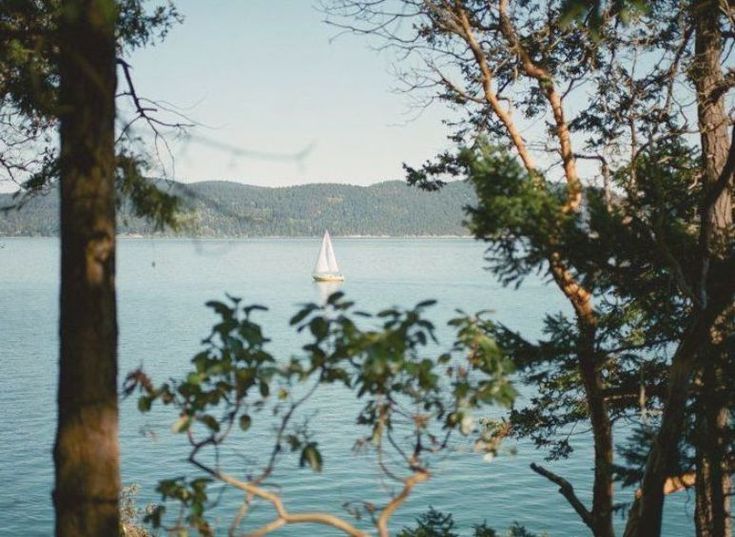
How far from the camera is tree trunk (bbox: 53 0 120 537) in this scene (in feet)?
9.71

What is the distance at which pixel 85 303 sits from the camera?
9.71ft

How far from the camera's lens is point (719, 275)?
5125 mm

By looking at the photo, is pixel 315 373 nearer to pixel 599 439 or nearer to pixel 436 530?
pixel 436 530

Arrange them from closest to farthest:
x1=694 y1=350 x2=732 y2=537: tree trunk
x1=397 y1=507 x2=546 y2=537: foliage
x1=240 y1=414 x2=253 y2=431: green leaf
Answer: x1=240 y1=414 x2=253 y2=431: green leaf, x1=694 y1=350 x2=732 y2=537: tree trunk, x1=397 y1=507 x2=546 y2=537: foliage

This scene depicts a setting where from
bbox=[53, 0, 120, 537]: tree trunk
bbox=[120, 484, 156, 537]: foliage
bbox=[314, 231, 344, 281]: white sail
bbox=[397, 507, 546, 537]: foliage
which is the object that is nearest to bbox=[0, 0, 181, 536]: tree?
bbox=[53, 0, 120, 537]: tree trunk

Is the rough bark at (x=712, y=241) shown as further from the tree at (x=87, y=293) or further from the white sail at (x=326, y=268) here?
the white sail at (x=326, y=268)

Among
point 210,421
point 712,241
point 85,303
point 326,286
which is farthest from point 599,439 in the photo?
point 326,286

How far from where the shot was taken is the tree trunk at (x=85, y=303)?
296 cm

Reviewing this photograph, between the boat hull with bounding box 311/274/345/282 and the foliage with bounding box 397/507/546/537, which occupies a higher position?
the foliage with bounding box 397/507/546/537

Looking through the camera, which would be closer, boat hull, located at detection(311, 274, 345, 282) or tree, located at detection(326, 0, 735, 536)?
tree, located at detection(326, 0, 735, 536)

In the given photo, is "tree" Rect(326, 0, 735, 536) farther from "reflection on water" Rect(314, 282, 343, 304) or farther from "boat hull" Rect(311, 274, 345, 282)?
"boat hull" Rect(311, 274, 345, 282)

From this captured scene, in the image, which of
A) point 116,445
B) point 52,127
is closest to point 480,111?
point 52,127

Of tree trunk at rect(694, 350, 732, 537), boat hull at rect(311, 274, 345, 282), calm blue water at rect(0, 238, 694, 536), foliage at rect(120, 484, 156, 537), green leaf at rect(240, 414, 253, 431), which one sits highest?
green leaf at rect(240, 414, 253, 431)

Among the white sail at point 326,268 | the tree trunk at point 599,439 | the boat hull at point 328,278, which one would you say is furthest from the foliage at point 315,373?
the boat hull at point 328,278
